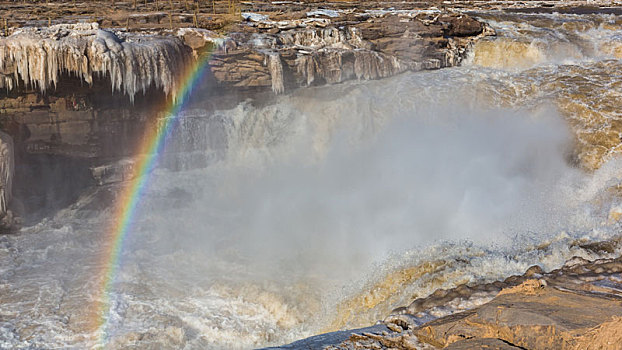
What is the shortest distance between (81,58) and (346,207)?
5.13 meters

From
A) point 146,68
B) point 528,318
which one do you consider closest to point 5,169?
point 146,68

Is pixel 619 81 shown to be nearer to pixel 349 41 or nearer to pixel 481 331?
pixel 349 41

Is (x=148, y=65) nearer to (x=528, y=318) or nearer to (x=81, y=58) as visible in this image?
(x=81, y=58)

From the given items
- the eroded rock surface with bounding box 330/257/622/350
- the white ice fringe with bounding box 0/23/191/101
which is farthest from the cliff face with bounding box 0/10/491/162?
the eroded rock surface with bounding box 330/257/622/350

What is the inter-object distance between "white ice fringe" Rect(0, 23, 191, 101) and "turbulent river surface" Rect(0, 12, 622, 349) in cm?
126

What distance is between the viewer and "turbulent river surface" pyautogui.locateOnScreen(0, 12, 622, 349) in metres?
6.55

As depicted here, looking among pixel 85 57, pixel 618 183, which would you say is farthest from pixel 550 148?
pixel 85 57

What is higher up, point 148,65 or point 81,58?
point 81,58

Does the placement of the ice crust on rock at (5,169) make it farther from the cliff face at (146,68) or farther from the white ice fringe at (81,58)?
the white ice fringe at (81,58)

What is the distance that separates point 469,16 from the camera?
13.7 meters

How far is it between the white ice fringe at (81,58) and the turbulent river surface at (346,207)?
4.13 ft

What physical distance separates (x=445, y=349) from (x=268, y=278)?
4.26m

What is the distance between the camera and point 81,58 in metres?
9.36

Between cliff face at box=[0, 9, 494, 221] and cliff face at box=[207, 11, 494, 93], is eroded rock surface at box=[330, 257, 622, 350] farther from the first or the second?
cliff face at box=[0, 9, 494, 221]
